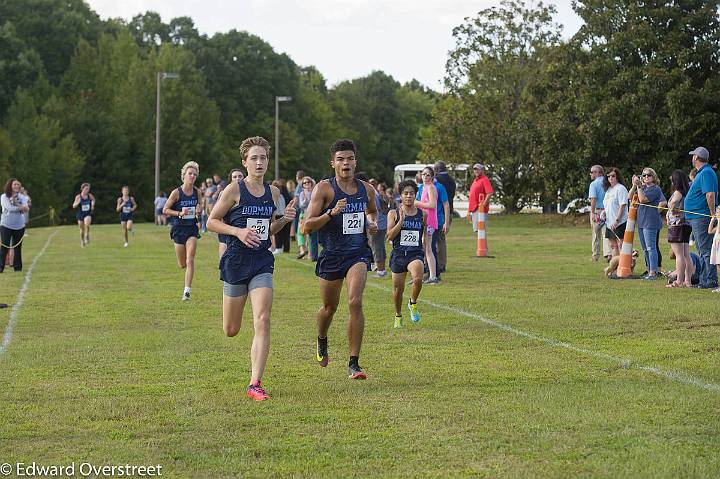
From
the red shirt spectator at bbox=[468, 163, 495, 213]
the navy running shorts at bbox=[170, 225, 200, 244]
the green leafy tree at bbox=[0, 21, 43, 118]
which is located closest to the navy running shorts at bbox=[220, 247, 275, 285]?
the navy running shorts at bbox=[170, 225, 200, 244]

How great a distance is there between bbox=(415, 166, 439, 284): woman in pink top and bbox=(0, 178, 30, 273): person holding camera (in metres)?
8.72

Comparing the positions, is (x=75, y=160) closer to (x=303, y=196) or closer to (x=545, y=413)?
(x=303, y=196)

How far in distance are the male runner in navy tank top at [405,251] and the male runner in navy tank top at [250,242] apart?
4.14 meters

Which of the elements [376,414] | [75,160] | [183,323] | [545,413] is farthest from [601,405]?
[75,160]

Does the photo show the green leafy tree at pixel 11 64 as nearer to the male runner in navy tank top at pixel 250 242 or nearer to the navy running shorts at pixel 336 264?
the navy running shorts at pixel 336 264

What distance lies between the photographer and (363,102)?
12319cm

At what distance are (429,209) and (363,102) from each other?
106m

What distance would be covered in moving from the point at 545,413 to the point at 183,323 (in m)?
6.93

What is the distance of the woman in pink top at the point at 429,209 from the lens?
1814 cm

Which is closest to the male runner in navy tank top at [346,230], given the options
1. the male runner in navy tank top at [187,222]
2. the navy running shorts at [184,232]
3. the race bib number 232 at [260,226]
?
the race bib number 232 at [260,226]

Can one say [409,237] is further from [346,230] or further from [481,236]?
[481,236]

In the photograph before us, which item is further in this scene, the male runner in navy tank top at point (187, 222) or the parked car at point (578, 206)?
the parked car at point (578, 206)

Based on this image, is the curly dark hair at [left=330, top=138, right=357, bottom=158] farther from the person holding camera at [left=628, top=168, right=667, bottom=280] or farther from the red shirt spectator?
the red shirt spectator

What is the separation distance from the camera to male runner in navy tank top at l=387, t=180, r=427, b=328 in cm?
1330
